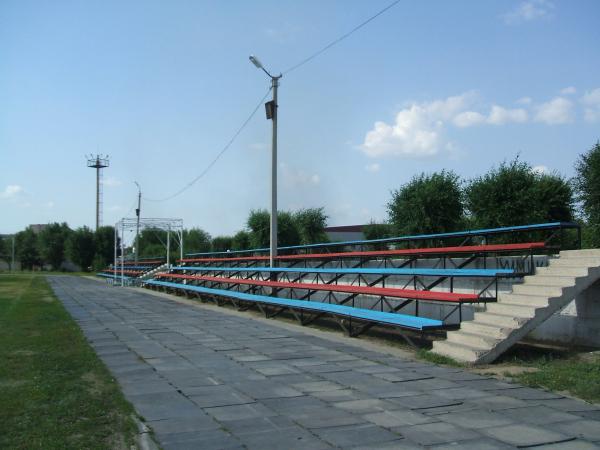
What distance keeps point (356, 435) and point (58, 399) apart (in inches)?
115

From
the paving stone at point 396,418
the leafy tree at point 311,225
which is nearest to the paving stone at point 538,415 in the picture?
the paving stone at point 396,418

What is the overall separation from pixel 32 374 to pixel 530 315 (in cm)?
627

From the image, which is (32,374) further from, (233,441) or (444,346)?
(444,346)

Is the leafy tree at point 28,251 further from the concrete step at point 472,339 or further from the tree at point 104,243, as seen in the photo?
the concrete step at point 472,339

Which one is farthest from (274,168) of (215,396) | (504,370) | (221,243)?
(221,243)

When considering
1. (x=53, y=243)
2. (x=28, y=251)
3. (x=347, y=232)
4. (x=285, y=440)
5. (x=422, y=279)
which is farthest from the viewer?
(x=28, y=251)

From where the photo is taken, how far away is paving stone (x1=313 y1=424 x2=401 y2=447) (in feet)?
13.7

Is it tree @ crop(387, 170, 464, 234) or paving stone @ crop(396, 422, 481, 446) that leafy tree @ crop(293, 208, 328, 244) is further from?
paving stone @ crop(396, 422, 481, 446)

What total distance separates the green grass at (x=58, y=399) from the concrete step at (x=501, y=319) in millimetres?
4998

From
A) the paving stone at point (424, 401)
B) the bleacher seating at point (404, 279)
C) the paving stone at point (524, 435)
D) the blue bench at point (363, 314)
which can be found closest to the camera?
the paving stone at point (524, 435)

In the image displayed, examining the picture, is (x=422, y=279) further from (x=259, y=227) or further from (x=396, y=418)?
(x=259, y=227)

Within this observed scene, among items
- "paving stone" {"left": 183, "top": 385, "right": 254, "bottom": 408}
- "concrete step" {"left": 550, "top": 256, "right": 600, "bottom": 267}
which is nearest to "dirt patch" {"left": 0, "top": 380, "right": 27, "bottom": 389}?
"paving stone" {"left": 183, "top": 385, "right": 254, "bottom": 408}

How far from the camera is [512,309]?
786 cm

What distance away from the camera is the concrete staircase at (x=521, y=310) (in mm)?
7355
